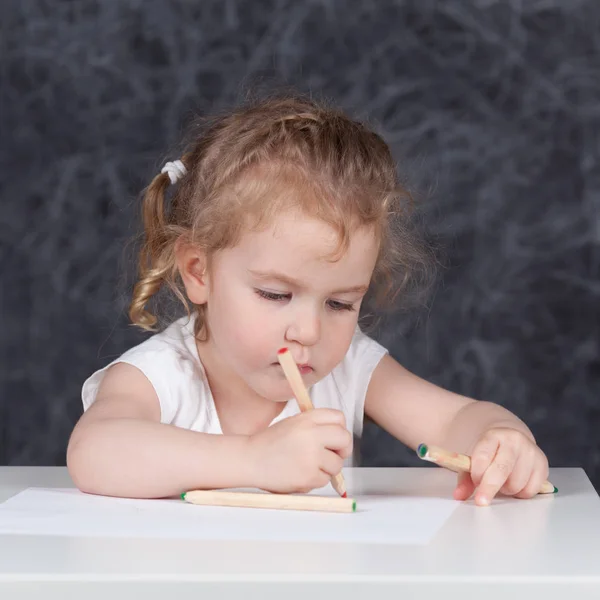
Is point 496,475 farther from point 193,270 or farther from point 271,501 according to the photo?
point 193,270

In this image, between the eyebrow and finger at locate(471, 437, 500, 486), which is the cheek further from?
finger at locate(471, 437, 500, 486)

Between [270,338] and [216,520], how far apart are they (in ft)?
1.01

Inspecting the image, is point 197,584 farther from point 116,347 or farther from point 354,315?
point 116,347

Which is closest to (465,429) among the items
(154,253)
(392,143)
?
(154,253)

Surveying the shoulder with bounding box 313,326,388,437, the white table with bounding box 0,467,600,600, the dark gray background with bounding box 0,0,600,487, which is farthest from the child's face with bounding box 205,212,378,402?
the dark gray background with bounding box 0,0,600,487

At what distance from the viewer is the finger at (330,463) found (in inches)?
34.9

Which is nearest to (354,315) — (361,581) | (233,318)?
(233,318)

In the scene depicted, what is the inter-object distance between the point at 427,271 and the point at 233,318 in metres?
0.39

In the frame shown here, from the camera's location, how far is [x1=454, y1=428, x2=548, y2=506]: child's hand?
91 cm

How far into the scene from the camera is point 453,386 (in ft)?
7.10

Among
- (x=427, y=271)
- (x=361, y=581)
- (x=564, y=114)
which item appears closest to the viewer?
(x=361, y=581)

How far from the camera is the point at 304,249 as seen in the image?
1.04 m

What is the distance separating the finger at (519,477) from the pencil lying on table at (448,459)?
22 mm

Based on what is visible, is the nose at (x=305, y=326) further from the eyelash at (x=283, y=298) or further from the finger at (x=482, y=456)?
the finger at (x=482, y=456)
